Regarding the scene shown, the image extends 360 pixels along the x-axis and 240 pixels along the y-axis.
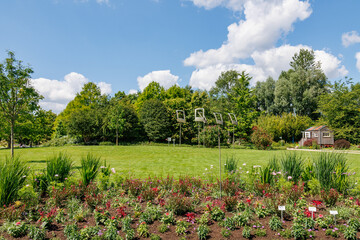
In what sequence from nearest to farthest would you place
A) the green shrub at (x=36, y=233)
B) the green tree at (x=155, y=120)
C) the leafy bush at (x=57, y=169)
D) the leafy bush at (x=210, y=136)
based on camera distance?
1. the green shrub at (x=36, y=233)
2. the leafy bush at (x=57, y=169)
3. the leafy bush at (x=210, y=136)
4. the green tree at (x=155, y=120)

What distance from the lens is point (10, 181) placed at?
152 inches

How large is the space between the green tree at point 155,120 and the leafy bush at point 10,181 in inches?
1019

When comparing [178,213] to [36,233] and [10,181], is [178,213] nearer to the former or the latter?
[36,233]

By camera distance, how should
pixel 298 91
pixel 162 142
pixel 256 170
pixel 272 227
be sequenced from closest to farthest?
1. pixel 272 227
2. pixel 256 170
3. pixel 162 142
4. pixel 298 91

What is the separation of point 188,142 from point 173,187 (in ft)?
88.9

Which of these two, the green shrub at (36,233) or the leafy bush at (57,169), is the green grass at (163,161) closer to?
the leafy bush at (57,169)

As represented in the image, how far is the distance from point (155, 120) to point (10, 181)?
26537 mm

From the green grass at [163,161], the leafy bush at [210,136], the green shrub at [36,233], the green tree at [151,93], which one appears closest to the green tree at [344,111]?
the green grass at [163,161]

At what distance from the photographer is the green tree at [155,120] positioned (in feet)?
99.3

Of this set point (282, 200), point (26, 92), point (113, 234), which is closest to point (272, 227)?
point (282, 200)

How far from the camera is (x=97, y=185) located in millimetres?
4730

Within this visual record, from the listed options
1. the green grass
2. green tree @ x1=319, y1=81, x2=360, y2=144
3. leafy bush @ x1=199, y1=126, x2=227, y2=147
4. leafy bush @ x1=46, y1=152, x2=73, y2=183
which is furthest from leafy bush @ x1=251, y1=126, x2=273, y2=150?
leafy bush @ x1=46, y1=152, x2=73, y2=183

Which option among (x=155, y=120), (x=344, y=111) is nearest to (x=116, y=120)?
(x=155, y=120)

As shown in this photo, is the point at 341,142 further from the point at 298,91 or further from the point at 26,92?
the point at 26,92
